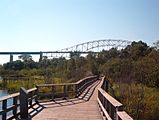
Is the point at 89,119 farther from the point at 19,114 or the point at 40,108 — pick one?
the point at 40,108

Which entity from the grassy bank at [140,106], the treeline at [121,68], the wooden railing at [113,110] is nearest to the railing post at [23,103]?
the wooden railing at [113,110]

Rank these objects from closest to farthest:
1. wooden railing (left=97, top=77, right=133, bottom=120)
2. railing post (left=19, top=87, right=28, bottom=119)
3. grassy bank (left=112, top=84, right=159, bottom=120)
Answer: wooden railing (left=97, top=77, right=133, bottom=120) < railing post (left=19, top=87, right=28, bottom=119) < grassy bank (left=112, top=84, right=159, bottom=120)

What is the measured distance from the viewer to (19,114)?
45.5ft

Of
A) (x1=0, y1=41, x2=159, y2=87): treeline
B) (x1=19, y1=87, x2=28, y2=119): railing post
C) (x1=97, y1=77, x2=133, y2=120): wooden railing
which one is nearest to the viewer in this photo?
(x1=97, y1=77, x2=133, y2=120): wooden railing

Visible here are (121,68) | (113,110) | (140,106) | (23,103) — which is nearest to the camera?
(113,110)

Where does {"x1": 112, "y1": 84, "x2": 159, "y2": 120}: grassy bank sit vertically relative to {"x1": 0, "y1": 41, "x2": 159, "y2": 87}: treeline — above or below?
below

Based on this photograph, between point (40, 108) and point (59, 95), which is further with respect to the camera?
point (59, 95)

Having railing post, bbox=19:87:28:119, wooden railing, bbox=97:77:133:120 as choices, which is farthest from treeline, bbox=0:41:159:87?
railing post, bbox=19:87:28:119

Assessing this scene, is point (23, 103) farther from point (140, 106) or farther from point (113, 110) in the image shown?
point (140, 106)

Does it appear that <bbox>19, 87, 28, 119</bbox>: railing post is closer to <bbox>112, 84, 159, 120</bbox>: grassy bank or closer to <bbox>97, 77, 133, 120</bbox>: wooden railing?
<bbox>97, 77, 133, 120</bbox>: wooden railing

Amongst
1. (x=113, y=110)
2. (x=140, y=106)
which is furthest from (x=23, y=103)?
(x=140, y=106)

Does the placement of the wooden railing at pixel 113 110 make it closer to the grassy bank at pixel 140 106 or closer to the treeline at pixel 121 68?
the grassy bank at pixel 140 106

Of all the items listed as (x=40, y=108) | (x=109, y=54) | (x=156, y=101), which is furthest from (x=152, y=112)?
(x=109, y=54)

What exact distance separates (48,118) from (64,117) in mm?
776
